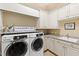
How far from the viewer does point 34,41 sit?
6.26 feet

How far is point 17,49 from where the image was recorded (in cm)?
171

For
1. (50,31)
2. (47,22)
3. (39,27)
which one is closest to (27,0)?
(39,27)

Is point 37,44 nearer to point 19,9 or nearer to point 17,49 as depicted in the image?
point 17,49

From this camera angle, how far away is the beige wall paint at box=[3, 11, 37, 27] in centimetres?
154

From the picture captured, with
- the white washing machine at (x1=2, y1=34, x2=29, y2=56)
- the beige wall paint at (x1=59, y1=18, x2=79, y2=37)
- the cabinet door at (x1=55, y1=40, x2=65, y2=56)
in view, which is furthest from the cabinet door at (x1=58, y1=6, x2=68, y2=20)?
the white washing machine at (x1=2, y1=34, x2=29, y2=56)

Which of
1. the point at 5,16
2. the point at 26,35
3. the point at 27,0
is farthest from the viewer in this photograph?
the point at 26,35

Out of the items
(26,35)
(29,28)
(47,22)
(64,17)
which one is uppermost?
(64,17)

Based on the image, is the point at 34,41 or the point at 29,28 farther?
the point at 34,41

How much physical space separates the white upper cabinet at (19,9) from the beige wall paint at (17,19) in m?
0.07

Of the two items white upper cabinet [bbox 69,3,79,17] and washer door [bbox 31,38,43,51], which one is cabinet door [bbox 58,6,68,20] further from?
washer door [bbox 31,38,43,51]

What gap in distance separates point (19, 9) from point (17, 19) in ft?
0.65

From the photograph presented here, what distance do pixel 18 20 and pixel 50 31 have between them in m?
0.80

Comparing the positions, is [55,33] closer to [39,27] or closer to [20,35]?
[39,27]

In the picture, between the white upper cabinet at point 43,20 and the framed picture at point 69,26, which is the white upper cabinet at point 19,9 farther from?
the framed picture at point 69,26
